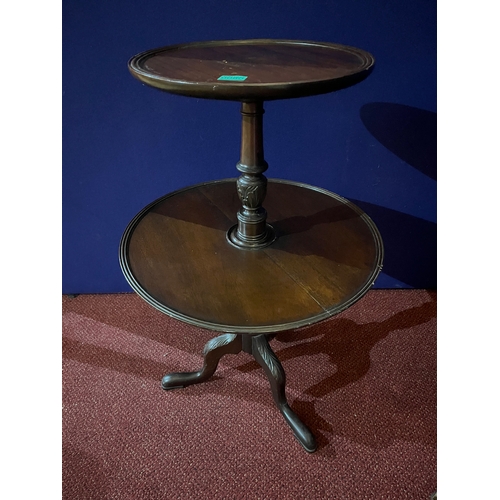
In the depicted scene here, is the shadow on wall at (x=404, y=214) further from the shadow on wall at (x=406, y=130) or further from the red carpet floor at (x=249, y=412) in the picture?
the red carpet floor at (x=249, y=412)

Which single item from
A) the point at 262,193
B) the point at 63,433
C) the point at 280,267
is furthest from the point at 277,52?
the point at 63,433

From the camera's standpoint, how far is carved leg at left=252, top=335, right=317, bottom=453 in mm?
1335

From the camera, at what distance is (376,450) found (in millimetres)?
1343

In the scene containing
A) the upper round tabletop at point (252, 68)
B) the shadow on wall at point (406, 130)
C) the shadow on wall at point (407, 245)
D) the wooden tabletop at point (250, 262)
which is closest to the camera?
the upper round tabletop at point (252, 68)

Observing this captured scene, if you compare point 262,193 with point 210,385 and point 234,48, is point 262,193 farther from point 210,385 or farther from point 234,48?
point 210,385

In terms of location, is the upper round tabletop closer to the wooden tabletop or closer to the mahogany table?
the mahogany table

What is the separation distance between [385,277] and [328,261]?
880 millimetres

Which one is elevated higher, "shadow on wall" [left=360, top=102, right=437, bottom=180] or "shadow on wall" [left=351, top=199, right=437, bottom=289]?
"shadow on wall" [left=360, top=102, right=437, bottom=180]

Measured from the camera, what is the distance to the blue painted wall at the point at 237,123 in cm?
139

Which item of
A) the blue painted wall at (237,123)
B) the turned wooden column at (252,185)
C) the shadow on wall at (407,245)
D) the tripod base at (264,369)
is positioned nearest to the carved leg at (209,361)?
the tripod base at (264,369)

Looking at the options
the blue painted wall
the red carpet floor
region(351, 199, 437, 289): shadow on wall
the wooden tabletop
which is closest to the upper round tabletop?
the blue painted wall

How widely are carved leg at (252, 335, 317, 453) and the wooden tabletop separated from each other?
0.34m

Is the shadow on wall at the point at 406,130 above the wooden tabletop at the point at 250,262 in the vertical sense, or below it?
above

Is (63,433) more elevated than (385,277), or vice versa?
(385,277)
